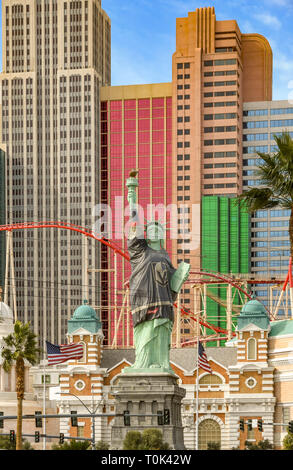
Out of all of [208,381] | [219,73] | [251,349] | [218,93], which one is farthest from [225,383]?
[219,73]

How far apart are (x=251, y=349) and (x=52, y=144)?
90441 millimetres

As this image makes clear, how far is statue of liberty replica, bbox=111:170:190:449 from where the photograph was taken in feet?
253

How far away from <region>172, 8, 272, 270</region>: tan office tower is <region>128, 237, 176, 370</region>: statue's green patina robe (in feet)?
297

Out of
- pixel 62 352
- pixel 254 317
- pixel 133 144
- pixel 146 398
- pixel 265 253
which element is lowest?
pixel 146 398

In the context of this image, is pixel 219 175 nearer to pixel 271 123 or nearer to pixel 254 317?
pixel 271 123

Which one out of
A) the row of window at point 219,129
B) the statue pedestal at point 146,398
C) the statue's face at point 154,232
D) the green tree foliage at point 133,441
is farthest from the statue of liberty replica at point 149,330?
the row of window at point 219,129

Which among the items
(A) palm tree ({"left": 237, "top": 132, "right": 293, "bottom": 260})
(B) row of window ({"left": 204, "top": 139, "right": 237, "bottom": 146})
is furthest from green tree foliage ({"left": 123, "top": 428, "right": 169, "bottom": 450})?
(B) row of window ({"left": 204, "top": 139, "right": 237, "bottom": 146})

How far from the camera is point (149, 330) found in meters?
77.2

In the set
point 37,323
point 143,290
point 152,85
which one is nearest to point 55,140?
point 152,85

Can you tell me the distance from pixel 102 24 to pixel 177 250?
41.1 meters

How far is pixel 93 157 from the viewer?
171 metres

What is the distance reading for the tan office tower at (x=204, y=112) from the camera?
170 meters

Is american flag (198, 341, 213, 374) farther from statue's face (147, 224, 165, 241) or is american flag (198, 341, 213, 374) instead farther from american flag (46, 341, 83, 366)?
statue's face (147, 224, 165, 241)

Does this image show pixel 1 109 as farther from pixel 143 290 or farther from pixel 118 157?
pixel 143 290
